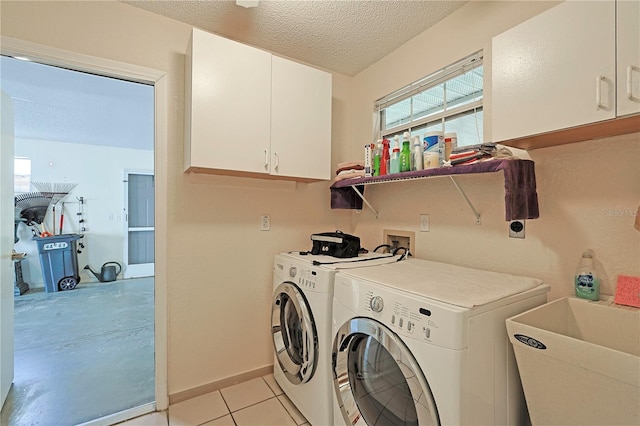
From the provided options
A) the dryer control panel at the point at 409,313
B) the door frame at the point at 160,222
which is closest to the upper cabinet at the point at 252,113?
the door frame at the point at 160,222

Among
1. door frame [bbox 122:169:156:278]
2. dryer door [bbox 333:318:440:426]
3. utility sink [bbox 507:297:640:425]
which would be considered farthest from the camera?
door frame [bbox 122:169:156:278]

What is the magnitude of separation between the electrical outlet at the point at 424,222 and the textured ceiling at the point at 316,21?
1235 mm

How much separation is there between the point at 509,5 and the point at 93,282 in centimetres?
638

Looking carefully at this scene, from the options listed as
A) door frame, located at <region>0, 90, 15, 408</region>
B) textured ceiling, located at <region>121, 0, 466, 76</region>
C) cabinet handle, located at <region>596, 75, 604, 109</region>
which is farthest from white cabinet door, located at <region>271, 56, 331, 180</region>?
door frame, located at <region>0, 90, 15, 408</region>

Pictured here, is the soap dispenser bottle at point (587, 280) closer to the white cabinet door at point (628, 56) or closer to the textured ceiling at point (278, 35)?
the white cabinet door at point (628, 56)

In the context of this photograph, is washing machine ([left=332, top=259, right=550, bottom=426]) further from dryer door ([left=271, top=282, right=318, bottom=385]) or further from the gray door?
the gray door

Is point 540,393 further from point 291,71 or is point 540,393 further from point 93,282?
point 93,282

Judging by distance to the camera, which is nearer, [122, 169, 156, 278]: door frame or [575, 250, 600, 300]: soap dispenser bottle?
[575, 250, 600, 300]: soap dispenser bottle

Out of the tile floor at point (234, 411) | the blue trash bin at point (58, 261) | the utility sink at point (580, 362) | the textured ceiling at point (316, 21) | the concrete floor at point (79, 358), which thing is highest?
the textured ceiling at point (316, 21)

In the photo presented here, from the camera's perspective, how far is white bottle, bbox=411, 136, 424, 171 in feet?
5.31

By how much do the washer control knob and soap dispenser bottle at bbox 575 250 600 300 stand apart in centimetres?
84

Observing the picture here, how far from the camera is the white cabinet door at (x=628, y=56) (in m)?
0.86

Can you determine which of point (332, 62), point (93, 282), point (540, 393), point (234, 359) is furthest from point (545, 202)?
point (93, 282)

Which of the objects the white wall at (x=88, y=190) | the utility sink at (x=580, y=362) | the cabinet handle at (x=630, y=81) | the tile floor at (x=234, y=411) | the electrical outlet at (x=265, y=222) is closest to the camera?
the utility sink at (x=580, y=362)
